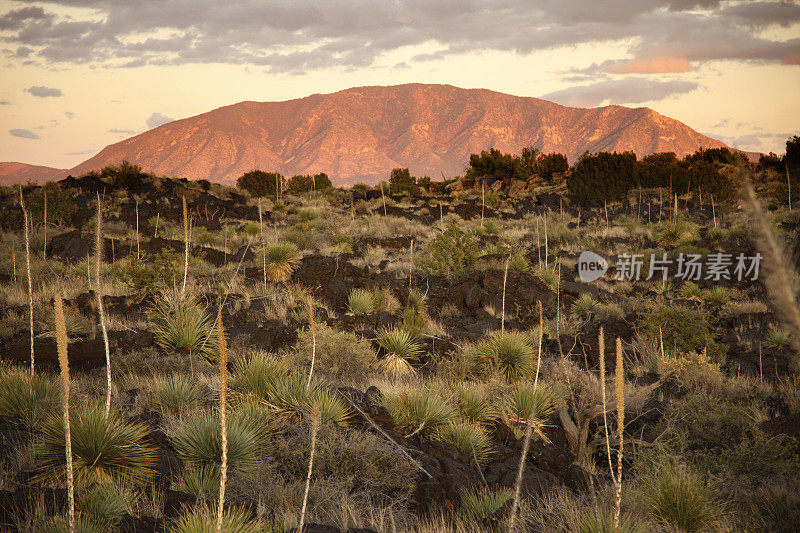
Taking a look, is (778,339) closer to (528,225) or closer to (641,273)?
(641,273)

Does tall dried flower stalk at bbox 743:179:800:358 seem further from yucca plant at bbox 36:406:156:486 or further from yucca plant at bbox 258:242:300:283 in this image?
yucca plant at bbox 258:242:300:283

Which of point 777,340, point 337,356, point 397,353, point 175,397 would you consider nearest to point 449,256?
point 397,353

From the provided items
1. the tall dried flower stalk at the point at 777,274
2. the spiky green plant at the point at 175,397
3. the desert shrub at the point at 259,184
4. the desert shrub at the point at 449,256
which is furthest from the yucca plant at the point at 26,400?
the desert shrub at the point at 259,184

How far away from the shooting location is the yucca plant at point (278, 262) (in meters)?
13.5

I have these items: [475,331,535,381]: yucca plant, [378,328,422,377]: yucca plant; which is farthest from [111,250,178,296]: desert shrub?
[475,331,535,381]: yucca plant

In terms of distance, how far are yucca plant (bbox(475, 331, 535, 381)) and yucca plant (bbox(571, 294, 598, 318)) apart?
4508 millimetres

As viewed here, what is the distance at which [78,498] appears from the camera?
326 cm

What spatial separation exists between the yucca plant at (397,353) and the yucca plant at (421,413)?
87.1 inches

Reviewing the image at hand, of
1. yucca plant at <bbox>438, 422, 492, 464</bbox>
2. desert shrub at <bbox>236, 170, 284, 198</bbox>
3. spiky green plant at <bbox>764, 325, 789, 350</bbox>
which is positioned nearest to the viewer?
yucca plant at <bbox>438, 422, 492, 464</bbox>

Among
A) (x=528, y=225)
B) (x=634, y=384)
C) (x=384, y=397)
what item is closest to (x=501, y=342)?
(x=634, y=384)

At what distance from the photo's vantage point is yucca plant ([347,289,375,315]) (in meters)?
11.2

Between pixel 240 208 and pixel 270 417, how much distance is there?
26.1 meters

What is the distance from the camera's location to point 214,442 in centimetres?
427

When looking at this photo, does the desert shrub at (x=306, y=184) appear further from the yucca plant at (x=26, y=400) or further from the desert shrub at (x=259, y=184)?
the yucca plant at (x=26, y=400)
